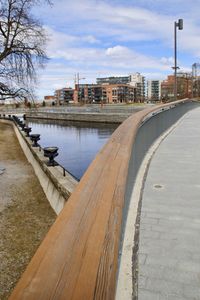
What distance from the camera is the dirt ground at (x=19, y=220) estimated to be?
697cm

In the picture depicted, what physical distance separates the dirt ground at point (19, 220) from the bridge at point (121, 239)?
3125 mm

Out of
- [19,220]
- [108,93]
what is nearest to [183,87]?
[108,93]

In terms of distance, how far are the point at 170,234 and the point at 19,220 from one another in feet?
20.9

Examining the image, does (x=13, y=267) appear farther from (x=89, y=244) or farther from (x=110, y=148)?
(x=89, y=244)

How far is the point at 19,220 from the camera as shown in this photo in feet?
31.1

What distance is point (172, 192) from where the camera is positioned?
18.4ft

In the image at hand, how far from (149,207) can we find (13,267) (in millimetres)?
3612

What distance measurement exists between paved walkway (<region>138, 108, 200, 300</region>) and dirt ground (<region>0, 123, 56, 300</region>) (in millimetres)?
3196

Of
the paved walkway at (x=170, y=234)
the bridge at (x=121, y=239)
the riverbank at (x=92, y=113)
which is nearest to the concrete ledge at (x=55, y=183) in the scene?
the paved walkway at (x=170, y=234)

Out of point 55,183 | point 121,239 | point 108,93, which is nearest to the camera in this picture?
point 121,239

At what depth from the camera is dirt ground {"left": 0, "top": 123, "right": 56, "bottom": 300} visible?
6.97 m

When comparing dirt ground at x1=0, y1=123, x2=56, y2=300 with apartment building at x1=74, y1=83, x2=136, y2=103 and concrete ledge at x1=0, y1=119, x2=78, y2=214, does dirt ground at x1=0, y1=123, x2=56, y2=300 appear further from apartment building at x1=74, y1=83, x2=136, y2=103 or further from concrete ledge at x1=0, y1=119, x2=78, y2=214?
apartment building at x1=74, y1=83, x2=136, y2=103

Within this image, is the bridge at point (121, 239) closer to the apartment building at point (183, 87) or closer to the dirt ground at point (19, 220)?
the dirt ground at point (19, 220)

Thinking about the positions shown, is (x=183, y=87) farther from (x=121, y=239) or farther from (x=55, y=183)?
(x=121, y=239)
